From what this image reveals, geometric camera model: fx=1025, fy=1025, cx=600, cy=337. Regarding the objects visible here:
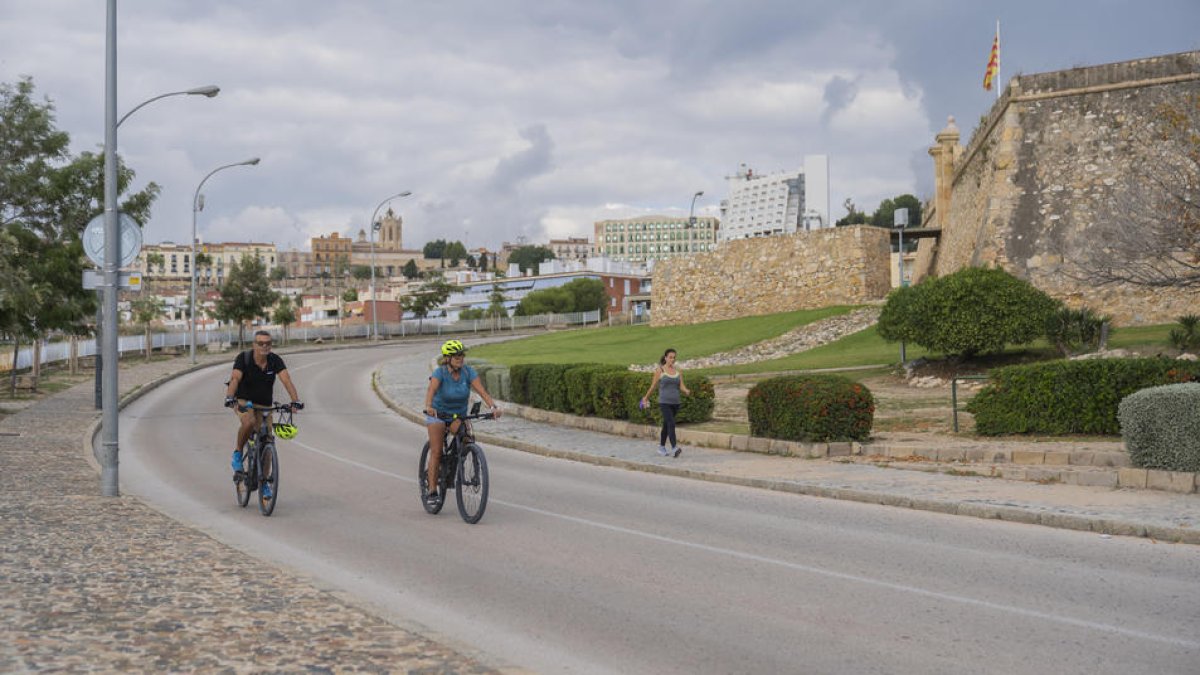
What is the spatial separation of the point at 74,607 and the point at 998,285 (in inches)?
911

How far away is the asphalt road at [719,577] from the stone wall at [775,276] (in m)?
39.3

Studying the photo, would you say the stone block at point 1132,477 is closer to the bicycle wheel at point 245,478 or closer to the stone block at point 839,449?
the stone block at point 839,449

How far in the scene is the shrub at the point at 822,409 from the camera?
634 inches

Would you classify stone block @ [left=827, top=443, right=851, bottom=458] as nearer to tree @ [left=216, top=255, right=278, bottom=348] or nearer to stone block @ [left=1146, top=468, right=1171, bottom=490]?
stone block @ [left=1146, top=468, right=1171, bottom=490]

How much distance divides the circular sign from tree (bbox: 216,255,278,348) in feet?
172

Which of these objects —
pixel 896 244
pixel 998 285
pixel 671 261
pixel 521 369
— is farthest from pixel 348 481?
pixel 671 261

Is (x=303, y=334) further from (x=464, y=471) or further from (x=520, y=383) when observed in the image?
(x=464, y=471)

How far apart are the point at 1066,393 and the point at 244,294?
5718 cm

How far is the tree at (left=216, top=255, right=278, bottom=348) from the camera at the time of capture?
211ft

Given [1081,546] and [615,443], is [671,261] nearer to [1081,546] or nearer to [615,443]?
[615,443]

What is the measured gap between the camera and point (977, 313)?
83.0 ft

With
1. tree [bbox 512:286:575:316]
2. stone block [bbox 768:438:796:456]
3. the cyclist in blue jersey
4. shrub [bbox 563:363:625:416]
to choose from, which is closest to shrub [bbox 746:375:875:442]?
stone block [bbox 768:438:796:456]

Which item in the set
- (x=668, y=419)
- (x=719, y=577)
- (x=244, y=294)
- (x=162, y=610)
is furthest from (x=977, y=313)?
(x=244, y=294)

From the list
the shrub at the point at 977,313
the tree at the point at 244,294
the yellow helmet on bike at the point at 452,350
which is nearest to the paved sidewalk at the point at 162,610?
the yellow helmet on bike at the point at 452,350
